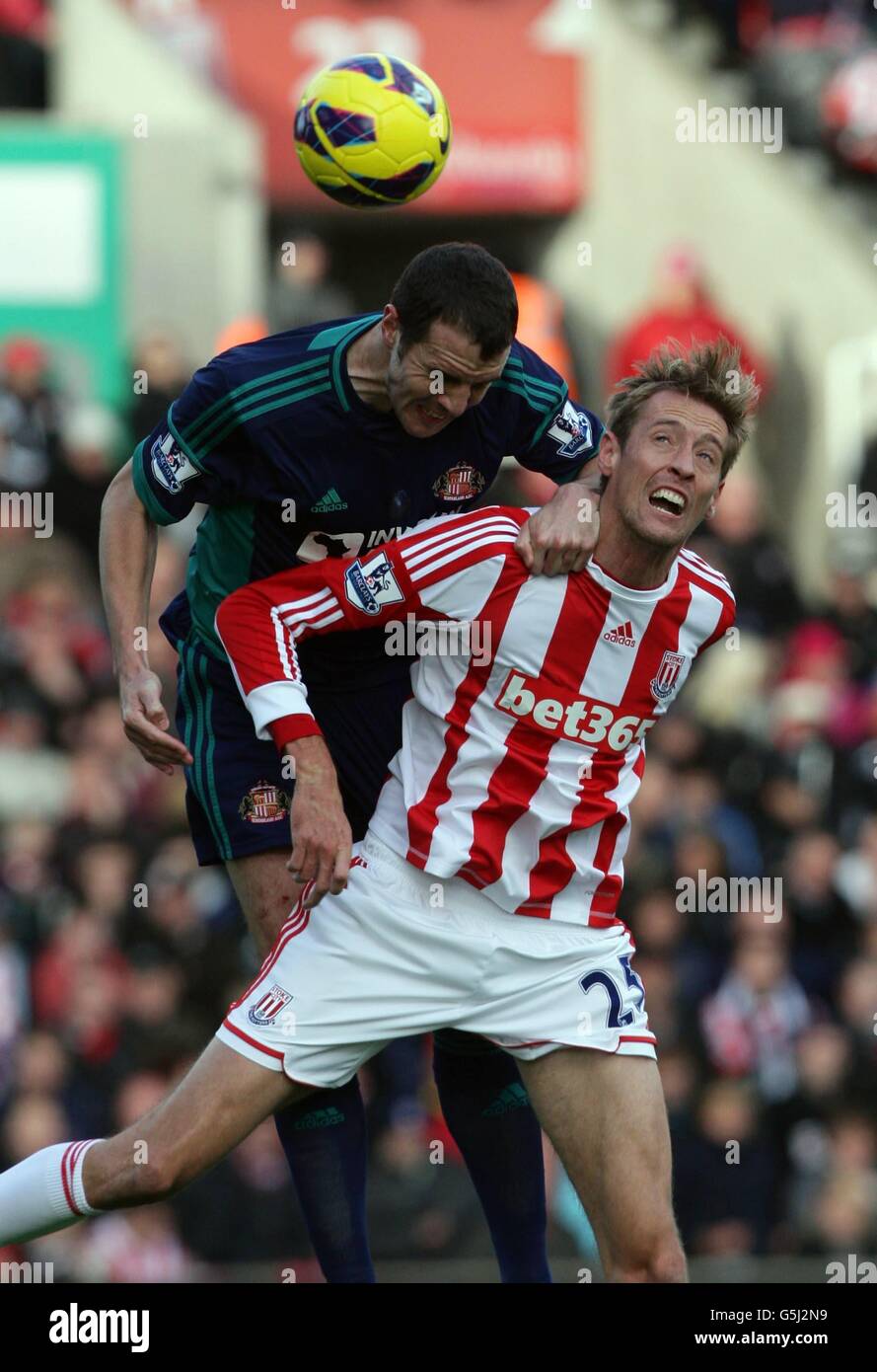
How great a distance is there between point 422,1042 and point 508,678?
4.36 metres

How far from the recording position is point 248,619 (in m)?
5.37

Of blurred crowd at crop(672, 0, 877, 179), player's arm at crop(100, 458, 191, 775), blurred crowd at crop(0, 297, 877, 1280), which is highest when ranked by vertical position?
blurred crowd at crop(672, 0, 877, 179)

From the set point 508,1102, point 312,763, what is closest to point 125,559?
point 312,763

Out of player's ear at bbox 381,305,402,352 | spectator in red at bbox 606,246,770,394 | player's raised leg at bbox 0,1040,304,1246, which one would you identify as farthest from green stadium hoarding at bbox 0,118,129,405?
player's raised leg at bbox 0,1040,304,1246

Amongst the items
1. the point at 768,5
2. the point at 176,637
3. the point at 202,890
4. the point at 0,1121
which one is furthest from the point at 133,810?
the point at 768,5

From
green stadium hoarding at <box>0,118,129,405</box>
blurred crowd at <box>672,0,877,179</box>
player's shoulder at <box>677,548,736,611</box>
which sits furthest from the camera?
blurred crowd at <box>672,0,877,179</box>

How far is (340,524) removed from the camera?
220 inches

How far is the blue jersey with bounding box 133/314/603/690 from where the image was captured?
546cm

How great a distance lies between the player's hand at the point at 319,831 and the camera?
16.8ft

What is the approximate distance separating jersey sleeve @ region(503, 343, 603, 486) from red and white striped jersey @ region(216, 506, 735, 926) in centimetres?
34

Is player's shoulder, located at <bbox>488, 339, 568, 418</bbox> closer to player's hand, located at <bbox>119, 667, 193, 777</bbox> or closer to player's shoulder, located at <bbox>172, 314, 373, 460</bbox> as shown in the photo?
player's shoulder, located at <bbox>172, 314, 373, 460</bbox>

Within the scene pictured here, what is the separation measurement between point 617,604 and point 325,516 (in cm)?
74

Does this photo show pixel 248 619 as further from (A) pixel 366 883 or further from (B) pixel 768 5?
(B) pixel 768 5

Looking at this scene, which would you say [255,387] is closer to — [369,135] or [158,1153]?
[369,135]
